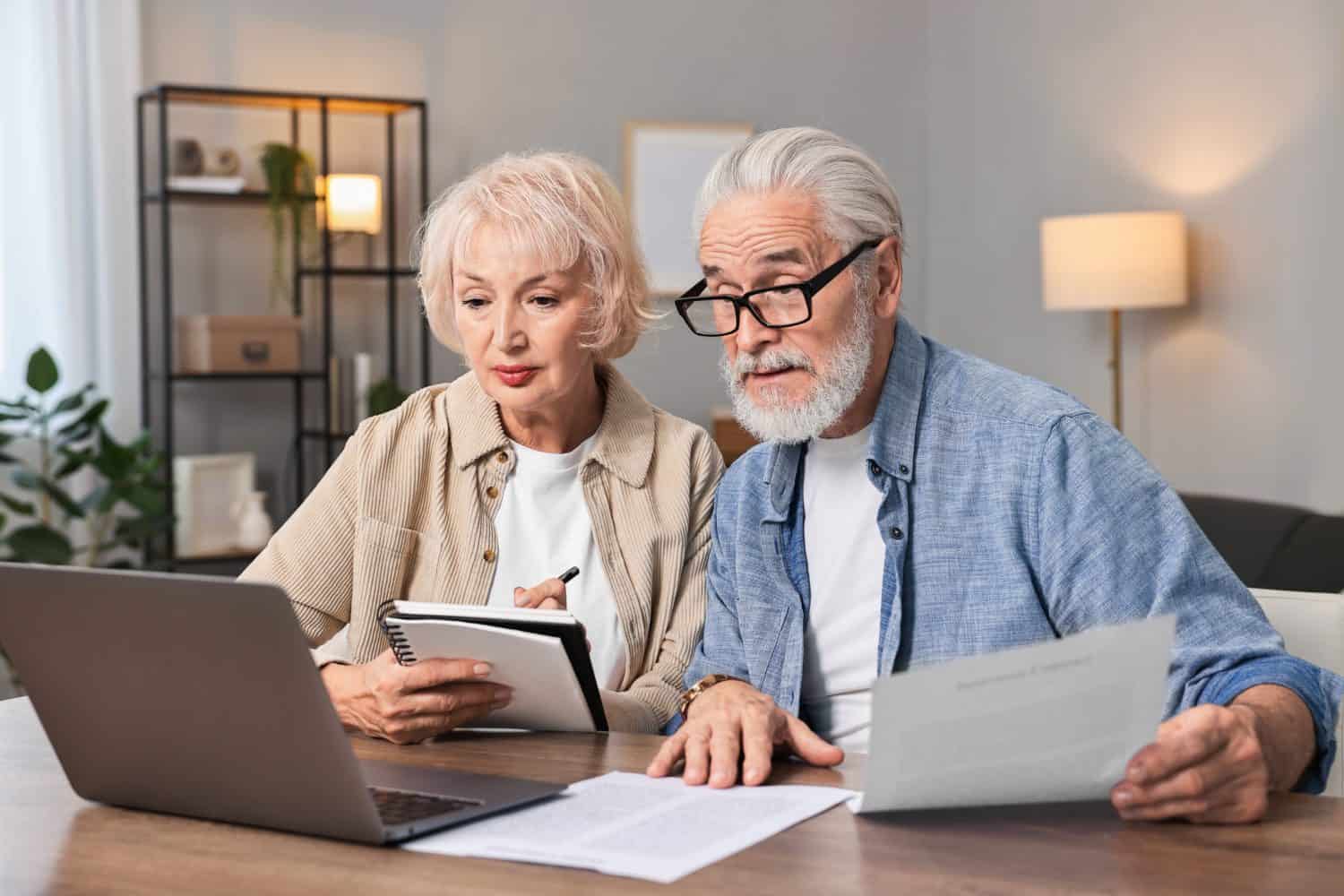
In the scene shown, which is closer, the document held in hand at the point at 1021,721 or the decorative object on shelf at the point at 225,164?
the document held in hand at the point at 1021,721

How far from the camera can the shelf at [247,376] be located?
4975 mm

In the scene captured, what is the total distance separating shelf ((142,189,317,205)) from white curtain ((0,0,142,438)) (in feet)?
0.58

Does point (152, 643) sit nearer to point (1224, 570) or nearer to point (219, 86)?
point (1224, 570)

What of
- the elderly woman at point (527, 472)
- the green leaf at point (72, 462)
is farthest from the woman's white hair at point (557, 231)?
the green leaf at point (72, 462)

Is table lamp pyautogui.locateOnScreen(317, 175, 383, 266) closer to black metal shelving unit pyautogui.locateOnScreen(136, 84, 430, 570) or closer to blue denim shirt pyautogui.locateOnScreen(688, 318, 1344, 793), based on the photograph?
black metal shelving unit pyautogui.locateOnScreen(136, 84, 430, 570)

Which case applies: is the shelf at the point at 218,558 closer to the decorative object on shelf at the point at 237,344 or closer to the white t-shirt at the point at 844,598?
the decorative object on shelf at the point at 237,344

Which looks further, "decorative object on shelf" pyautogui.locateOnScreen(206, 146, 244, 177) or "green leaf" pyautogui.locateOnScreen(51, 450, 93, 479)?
"decorative object on shelf" pyautogui.locateOnScreen(206, 146, 244, 177)

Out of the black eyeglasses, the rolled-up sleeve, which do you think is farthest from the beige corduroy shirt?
the rolled-up sleeve

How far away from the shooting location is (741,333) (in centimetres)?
180

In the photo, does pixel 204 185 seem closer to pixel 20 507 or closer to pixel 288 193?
pixel 288 193

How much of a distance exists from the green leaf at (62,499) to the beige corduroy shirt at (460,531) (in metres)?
2.81

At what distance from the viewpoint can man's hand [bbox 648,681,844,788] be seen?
4.63ft

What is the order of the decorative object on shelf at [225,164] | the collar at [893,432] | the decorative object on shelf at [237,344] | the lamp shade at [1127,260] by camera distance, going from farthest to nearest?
the decorative object on shelf at [225,164], the decorative object on shelf at [237,344], the lamp shade at [1127,260], the collar at [893,432]

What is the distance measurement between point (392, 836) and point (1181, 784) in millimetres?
617
